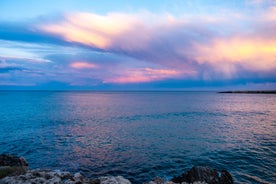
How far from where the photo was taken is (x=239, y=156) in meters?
22.9

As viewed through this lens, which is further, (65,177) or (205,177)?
(205,177)

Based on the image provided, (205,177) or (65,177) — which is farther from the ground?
(65,177)

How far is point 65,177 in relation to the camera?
12672 mm

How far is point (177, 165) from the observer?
20500 millimetres

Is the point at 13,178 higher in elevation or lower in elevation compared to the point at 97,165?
higher

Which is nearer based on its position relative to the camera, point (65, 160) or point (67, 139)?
point (65, 160)

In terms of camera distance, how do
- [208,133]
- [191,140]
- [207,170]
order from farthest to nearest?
1. [208,133]
2. [191,140]
3. [207,170]

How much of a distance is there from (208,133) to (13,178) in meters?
32.0

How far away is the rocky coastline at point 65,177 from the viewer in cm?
1179

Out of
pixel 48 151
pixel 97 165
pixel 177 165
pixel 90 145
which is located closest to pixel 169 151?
pixel 177 165

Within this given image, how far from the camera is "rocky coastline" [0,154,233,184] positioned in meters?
11.8

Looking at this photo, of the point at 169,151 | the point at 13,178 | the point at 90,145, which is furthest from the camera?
the point at 90,145

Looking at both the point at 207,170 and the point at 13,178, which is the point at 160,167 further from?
the point at 13,178

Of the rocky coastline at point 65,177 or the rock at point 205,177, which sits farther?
the rock at point 205,177
